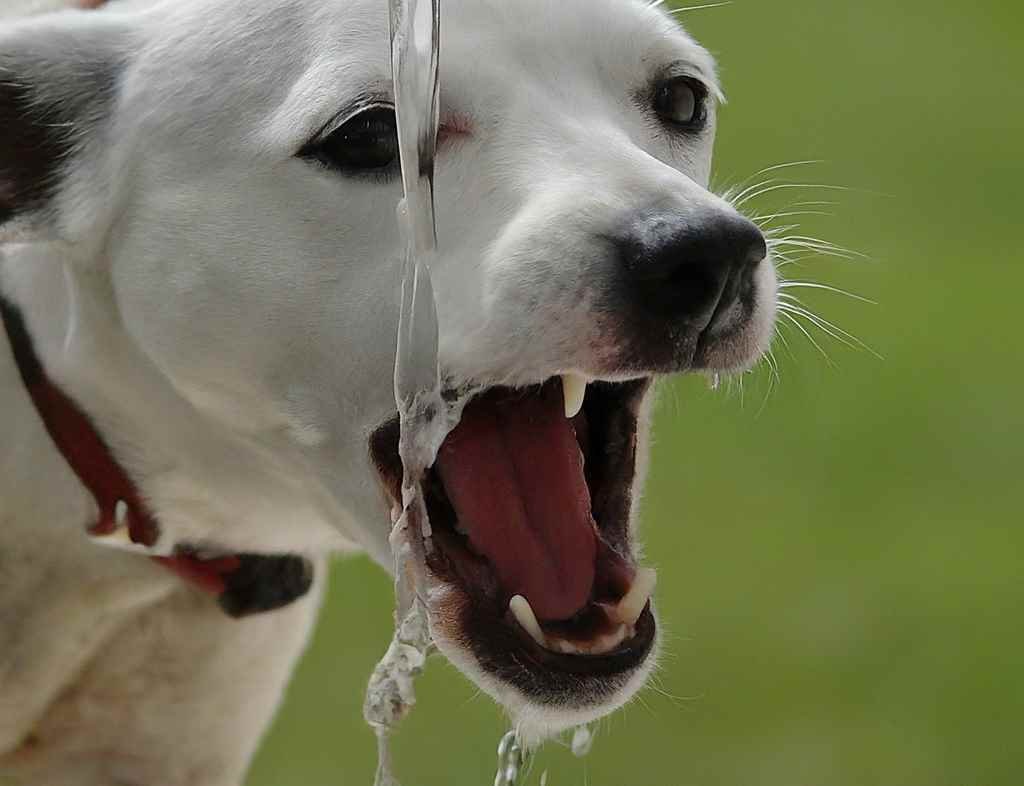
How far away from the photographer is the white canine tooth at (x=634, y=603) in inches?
86.0

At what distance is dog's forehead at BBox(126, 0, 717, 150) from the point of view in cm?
217

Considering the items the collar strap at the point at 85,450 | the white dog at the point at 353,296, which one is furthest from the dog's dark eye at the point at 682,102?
the collar strap at the point at 85,450

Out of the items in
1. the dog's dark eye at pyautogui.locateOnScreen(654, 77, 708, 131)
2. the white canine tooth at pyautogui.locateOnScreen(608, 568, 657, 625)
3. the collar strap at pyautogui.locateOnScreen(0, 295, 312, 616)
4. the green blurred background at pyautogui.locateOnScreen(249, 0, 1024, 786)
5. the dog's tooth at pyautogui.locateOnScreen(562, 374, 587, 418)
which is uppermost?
the dog's dark eye at pyautogui.locateOnScreen(654, 77, 708, 131)

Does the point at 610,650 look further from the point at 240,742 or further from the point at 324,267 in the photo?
the point at 240,742

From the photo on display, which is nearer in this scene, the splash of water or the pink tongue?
the splash of water

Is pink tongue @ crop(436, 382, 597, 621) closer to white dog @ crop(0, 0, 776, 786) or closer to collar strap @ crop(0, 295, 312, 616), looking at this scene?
white dog @ crop(0, 0, 776, 786)

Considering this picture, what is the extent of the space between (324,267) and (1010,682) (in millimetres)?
2877

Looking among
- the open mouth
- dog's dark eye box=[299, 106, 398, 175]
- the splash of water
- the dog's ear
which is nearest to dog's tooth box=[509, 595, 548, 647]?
the open mouth

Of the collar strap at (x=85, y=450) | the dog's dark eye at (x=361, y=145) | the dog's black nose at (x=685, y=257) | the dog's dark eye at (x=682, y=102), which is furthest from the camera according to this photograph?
the collar strap at (x=85, y=450)

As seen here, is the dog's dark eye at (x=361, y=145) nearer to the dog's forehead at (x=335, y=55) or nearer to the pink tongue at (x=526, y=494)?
the dog's forehead at (x=335, y=55)

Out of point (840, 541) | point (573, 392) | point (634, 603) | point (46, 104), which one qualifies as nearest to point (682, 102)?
point (573, 392)

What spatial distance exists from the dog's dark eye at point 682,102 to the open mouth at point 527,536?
14.2 inches

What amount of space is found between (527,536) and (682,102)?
0.62 meters

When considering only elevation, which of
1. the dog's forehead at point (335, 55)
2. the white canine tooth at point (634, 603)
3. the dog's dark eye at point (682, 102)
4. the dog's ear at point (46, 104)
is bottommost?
the white canine tooth at point (634, 603)
